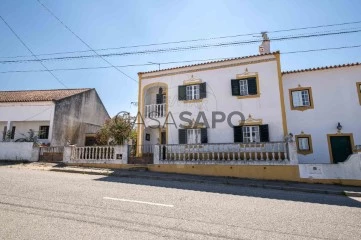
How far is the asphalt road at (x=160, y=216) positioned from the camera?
4.07 metres

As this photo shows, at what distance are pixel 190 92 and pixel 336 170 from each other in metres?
9.69

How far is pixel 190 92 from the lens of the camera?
16.4 meters

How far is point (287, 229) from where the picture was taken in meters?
4.54

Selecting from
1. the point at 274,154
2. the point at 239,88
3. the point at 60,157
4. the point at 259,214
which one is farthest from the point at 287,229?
the point at 60,157

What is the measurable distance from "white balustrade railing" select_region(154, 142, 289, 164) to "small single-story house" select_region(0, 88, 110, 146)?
880 cm

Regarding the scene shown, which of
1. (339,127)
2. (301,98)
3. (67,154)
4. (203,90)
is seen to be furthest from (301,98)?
(67,154)

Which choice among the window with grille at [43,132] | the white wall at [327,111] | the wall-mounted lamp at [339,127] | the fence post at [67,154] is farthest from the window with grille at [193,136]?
the window with grille at [43,132]

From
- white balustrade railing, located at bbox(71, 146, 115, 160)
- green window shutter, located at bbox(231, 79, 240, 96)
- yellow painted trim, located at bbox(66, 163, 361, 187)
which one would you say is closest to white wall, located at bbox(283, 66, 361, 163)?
yellow painted trim, located at bbox(66, 163, 361, 187)

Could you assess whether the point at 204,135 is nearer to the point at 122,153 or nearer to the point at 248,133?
the point at 248,133

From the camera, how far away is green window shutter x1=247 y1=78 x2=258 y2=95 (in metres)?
14.7

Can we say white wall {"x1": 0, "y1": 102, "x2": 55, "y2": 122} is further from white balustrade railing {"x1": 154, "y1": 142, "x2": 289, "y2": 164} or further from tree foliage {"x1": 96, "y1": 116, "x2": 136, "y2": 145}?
white balustrade railing {"x1": 154, "y1": 142, "x2": 289, "y2": 164}

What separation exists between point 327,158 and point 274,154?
15.3 feet

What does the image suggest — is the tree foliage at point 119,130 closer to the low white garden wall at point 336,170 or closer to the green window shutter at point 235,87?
the green window shutter at point 235,87

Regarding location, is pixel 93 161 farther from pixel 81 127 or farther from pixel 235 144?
pixel 81 127
